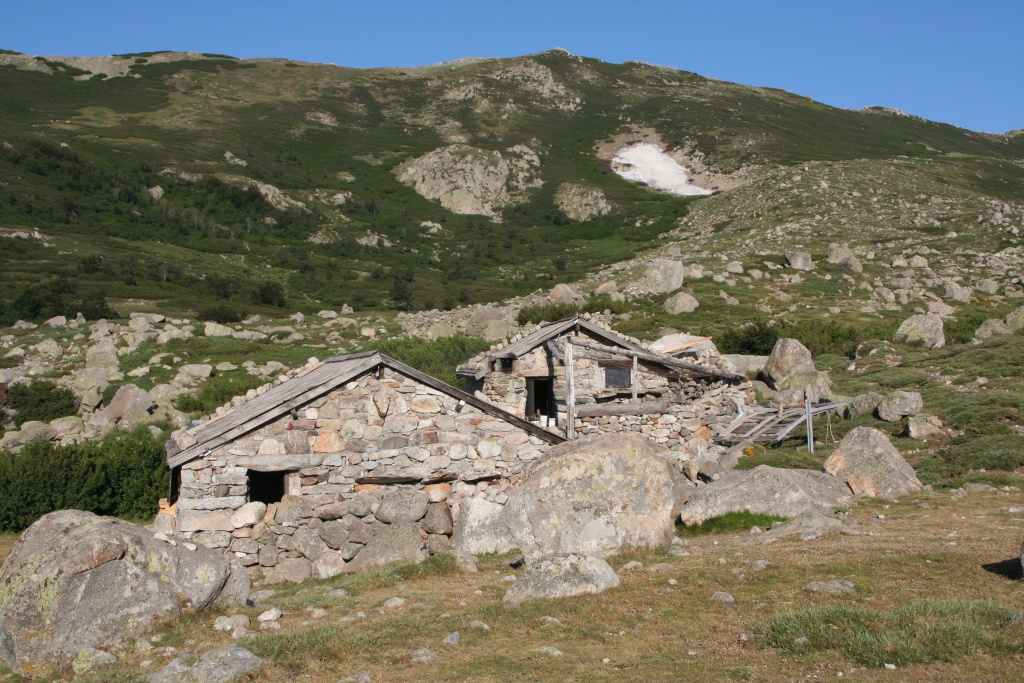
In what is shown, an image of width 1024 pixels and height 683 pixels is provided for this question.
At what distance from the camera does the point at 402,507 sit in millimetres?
15727

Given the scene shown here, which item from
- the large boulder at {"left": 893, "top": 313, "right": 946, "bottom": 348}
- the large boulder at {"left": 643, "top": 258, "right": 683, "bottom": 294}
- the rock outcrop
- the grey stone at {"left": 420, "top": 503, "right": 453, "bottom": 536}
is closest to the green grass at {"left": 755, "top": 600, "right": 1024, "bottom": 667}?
the grey stone at {"left": 420, "top": 503, "right": 453, "bottom": 536}

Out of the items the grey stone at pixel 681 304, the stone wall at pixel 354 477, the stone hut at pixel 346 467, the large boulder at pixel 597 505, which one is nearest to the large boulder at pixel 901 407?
the stone hut at pixel 346 467

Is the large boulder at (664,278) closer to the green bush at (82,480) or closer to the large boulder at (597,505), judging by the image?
the green bush at (82,480)

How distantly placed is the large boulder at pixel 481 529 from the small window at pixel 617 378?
11711 mm

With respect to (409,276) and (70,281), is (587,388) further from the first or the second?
(409,276)

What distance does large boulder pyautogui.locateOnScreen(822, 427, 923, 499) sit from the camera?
18.5 metres

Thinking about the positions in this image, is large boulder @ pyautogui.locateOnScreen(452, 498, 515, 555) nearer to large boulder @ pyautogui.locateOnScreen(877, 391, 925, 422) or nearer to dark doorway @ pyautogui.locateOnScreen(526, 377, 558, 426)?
dark doorway @ pyautogui.locateOnScreen(526, 377, 558, 426)

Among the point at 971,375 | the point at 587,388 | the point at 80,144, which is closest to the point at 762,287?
the point at 971,375

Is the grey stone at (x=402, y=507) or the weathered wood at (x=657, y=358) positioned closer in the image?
the grey stone at (x=402, y=507)

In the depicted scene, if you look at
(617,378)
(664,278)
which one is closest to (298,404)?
(617,378)

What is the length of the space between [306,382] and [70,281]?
45.2m

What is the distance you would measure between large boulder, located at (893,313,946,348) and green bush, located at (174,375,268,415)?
93.2ft

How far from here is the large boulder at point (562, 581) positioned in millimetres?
10914

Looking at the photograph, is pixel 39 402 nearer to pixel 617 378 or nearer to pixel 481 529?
pixel 617 378
